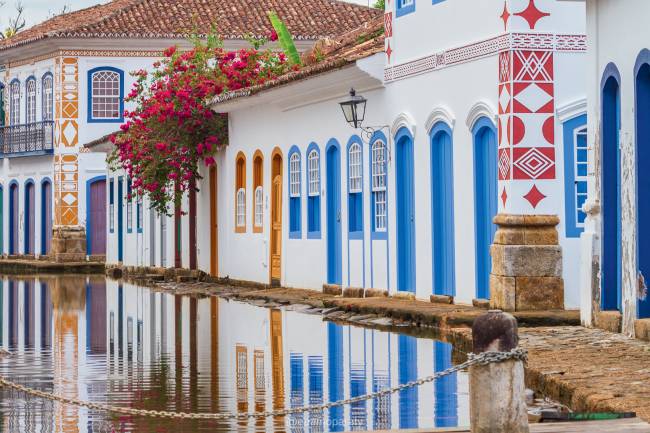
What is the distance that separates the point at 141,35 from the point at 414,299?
25.1 m

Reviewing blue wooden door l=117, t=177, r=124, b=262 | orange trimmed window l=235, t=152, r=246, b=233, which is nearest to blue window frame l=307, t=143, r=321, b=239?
orange trimmed window l=235, t=152, r=246, b=233

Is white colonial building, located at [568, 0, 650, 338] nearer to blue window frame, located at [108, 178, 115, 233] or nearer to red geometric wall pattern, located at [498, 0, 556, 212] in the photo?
red geometric wall pattern, located at [498, 0, 556, 212]

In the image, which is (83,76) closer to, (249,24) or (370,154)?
(249,24)

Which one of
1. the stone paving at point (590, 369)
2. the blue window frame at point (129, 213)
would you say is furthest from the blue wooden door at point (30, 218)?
the stone paving at point (590, 369)

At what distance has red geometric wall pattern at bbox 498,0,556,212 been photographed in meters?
19.7

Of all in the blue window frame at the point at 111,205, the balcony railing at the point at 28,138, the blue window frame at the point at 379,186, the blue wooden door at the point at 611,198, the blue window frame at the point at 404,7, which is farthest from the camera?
the balcony railing at the point at 28,138

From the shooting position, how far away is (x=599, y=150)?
16156mm

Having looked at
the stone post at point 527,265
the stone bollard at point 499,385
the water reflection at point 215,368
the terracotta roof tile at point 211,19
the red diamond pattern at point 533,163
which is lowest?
the water reflection at point 215,368

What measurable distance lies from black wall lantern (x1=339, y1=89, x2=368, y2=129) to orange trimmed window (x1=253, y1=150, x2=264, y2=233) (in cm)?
627

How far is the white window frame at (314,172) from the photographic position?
2764 centimetres

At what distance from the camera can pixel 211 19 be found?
48219mm

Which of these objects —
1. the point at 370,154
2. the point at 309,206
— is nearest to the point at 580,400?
the point at 370,154

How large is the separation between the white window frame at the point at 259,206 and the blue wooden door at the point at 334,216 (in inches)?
165

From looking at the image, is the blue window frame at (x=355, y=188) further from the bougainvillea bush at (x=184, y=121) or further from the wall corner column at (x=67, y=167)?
the wall corner column at (x=67, y=167)
